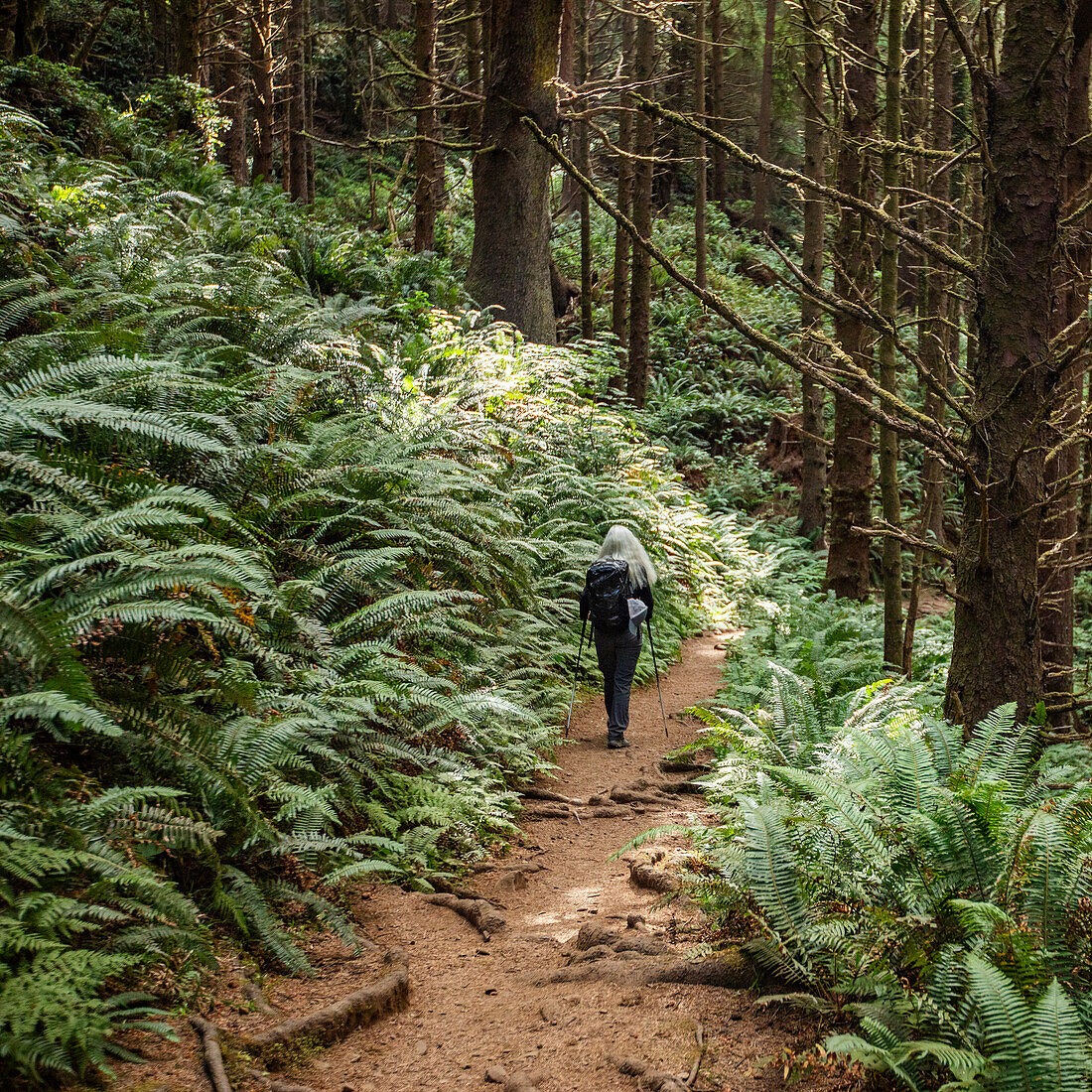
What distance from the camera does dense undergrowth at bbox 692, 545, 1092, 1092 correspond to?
2219 millimetres

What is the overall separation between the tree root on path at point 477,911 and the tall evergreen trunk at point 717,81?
12.6 metres

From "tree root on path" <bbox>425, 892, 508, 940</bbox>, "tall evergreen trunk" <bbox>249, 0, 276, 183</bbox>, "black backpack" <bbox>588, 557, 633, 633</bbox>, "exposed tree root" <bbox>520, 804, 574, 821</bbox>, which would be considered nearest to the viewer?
"tree root on path" <bbox>425, 892, 508, 940</bbox>

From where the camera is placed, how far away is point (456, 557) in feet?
21.7

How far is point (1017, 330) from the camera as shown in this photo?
3684 millimetres

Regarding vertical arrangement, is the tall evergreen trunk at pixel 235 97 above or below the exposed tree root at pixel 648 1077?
above

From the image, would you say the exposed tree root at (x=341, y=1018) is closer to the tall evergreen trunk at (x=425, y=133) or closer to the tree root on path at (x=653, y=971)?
the tree root on path at (x=653, y=971)

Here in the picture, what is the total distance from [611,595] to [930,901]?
4380 mm

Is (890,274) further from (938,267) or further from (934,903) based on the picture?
(938,267)

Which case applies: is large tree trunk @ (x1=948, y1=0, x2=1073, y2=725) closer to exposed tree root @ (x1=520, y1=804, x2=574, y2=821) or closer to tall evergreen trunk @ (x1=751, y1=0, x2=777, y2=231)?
exposed tree root @ (x1=520, y1=804, x2=574, y2=821)

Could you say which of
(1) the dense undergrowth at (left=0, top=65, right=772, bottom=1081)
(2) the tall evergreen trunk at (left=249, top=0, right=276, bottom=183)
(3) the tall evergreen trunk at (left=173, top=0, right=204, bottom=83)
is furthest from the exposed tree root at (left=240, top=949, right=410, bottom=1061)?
(3) the tall evergreen trunk at (left=173, top=0, right=204, bottom=83)

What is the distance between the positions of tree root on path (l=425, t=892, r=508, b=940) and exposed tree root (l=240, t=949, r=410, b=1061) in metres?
0.58

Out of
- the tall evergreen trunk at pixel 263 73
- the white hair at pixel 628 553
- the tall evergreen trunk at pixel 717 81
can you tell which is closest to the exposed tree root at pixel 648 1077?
the white hair at pixel 628 553

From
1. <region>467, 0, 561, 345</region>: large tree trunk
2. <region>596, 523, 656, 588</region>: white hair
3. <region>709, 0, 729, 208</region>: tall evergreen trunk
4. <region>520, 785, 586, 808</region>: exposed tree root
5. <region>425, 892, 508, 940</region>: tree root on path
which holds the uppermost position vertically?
<region>709, 0, 729, 208</region>: tall evergreen trunk

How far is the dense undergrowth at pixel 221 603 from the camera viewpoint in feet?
9.32
